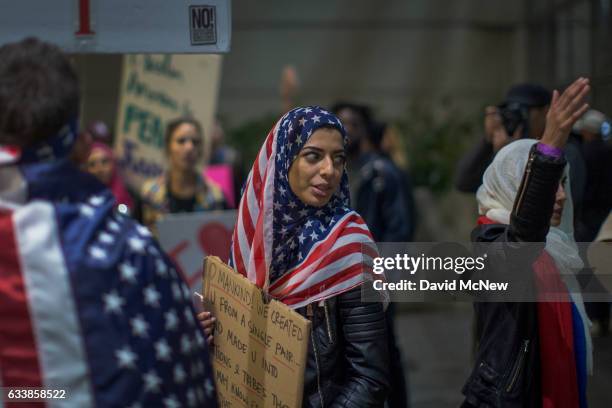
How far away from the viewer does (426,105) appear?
13234 millimetres

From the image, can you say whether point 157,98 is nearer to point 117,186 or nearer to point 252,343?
point 117,186

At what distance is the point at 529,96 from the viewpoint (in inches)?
179

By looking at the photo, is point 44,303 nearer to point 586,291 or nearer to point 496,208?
point 496,208

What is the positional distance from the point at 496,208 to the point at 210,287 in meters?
1.03

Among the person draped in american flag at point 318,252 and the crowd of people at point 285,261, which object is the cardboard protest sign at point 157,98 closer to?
the crowd of people at point 285,261

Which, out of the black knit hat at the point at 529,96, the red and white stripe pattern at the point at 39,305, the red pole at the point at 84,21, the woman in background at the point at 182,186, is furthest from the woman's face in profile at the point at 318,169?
the woman in background at the point at 182,186

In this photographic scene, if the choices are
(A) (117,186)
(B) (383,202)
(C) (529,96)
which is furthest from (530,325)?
(A) (117,186)

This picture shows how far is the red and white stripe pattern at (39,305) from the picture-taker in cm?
221

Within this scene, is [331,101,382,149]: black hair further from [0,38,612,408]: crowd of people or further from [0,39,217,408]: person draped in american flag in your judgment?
[0,39,217,408]: person draped in american flag

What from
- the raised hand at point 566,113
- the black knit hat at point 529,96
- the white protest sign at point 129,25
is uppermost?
the white protest sign at point 129,25

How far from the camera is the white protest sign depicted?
344 cm

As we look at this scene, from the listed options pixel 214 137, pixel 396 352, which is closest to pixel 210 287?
pixel 396 352

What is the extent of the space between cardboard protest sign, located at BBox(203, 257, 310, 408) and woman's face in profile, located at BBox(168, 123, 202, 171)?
3415 mm

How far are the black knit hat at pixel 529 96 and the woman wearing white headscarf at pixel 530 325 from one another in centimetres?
105
